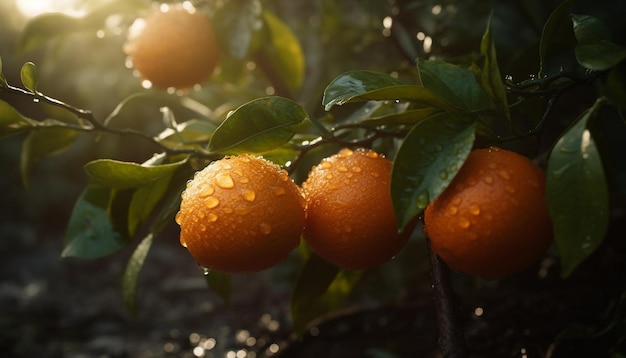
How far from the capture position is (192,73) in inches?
55.9

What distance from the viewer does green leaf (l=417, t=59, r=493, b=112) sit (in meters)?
0.78

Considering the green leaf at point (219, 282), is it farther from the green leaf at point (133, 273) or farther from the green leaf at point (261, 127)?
the green leaf at point (261, 127)

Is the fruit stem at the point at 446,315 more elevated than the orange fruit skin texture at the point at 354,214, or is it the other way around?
the orange fruit skin texture at the point at 354,214

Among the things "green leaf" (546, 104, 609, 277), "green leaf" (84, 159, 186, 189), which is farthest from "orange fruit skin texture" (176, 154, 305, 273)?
"green leaf" (546, 104, 609, 277)

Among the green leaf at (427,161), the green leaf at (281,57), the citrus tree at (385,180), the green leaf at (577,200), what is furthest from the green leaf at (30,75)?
the green leaf at (281,57)

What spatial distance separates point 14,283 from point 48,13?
6.30 feet

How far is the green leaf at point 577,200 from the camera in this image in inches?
24.5

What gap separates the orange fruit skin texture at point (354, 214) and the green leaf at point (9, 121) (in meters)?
0.50

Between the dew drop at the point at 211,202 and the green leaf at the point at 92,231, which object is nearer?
the dew drop at the point at 211,202

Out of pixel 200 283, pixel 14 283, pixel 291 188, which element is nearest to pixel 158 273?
pixel 200 283

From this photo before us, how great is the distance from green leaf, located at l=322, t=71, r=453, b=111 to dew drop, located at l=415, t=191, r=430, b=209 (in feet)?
0.44

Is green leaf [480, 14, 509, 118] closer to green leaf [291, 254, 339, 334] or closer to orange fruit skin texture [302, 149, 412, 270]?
orange fruit skin texture [302, 149, 412, 270]

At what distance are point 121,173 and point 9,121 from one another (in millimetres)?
243

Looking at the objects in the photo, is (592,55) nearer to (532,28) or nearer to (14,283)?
(532,28)
